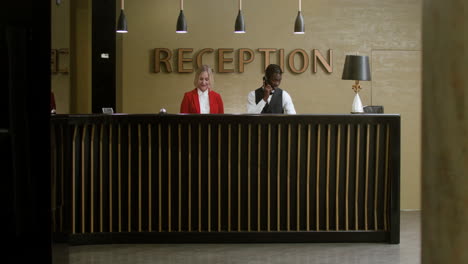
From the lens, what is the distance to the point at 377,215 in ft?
21.1

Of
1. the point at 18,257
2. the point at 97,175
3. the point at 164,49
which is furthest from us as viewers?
the point at 164,49

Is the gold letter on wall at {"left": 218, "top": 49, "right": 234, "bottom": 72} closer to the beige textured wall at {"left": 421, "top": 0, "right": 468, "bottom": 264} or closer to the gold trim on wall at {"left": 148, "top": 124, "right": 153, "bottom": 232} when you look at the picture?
the gold trim on wall at {"left": 148, "top": 124, "right": 153, "bottom": 232}

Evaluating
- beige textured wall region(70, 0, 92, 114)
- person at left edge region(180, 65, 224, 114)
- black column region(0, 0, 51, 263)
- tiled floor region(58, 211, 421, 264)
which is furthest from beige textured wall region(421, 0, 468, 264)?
beige textured wall region(70, 0, 92, 114)

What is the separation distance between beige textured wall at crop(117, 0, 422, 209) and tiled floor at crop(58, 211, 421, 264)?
135 inches

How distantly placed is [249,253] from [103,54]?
154 inches

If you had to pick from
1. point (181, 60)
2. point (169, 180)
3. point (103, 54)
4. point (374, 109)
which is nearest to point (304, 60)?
point (181, 60)

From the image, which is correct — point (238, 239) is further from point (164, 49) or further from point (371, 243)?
point (164, 49)

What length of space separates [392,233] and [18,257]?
4.77 m

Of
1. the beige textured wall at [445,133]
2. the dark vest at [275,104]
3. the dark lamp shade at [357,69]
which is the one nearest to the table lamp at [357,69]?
the dark lamp shade at [357,69]

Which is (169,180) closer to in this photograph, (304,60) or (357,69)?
(357,69)

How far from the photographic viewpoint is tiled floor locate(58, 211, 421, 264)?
5715 millimetres

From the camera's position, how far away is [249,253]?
19.7 feet

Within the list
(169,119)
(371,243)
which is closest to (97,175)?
(169,119)

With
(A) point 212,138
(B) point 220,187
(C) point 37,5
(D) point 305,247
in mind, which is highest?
(C) point 37,5
